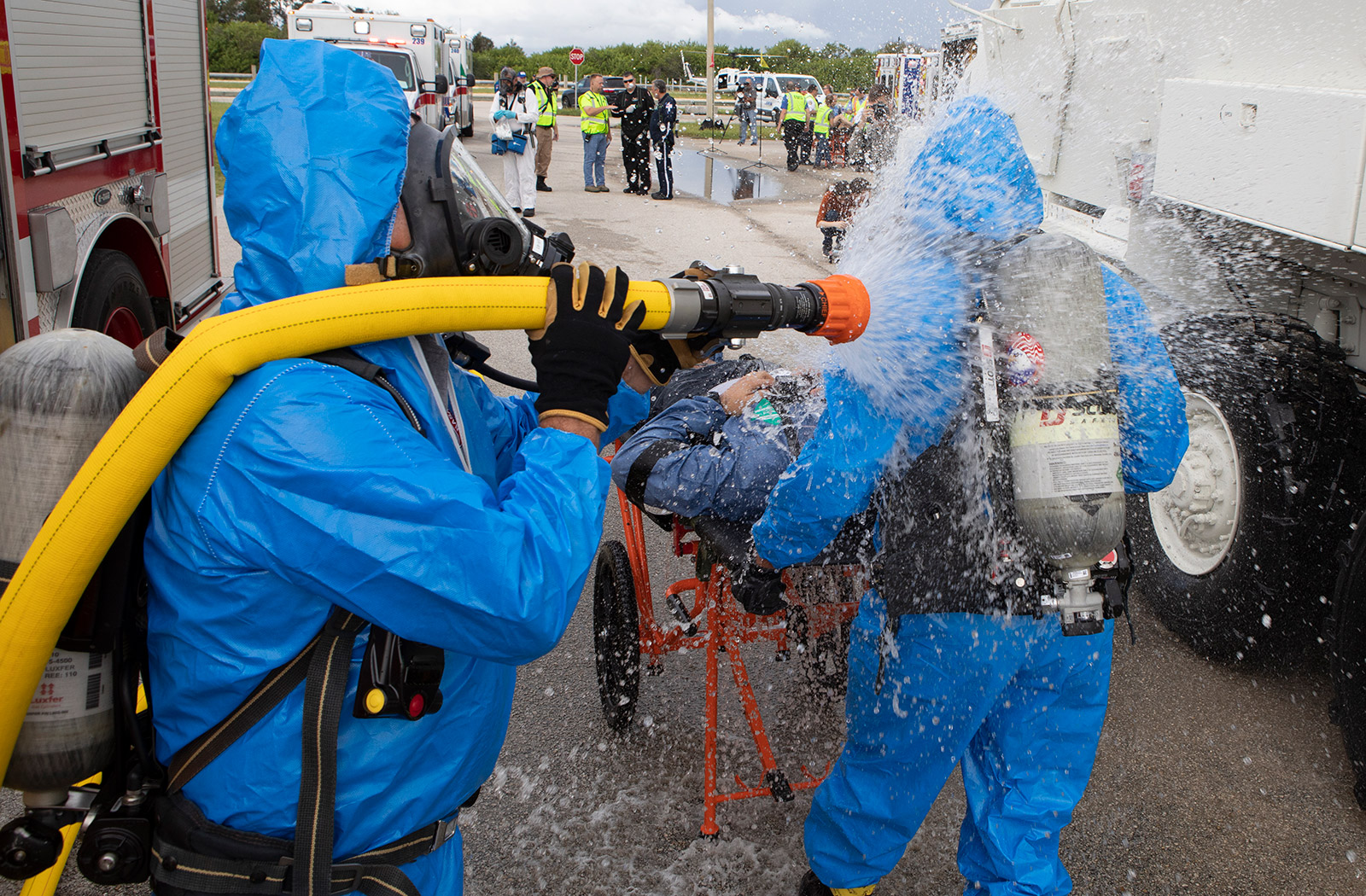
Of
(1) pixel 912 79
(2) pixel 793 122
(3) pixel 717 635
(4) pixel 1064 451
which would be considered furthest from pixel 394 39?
(4) pixel 1064 451

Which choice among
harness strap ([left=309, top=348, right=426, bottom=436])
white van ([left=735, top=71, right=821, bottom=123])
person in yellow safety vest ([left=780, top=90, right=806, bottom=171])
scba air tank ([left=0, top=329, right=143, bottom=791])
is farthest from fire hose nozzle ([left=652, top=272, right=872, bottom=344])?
white van ([left=735, top=71, right=821, bottom=123])

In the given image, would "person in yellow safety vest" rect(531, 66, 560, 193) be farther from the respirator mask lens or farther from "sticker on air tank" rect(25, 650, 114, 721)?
"sticker on air tank" rect(25, 650, 114, 721)

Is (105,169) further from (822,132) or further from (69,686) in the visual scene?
(822,132)

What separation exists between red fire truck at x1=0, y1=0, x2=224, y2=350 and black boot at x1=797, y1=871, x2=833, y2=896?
3214 millimetres

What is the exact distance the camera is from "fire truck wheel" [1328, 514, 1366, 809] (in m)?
2.79

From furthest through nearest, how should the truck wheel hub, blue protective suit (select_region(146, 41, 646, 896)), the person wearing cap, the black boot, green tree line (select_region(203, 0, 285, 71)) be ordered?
green tree line (select_region(203, 0, 285, 71))
the person wearing cap
the truck wheel hub
the black boot
blue protective suit (select_region(146, 41, 646, 896))

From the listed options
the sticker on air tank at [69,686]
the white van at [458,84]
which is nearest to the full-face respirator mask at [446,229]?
the sticker on air tank at [69,686]

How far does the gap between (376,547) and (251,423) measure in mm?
254

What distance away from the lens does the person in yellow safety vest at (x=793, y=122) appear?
66.2 feet

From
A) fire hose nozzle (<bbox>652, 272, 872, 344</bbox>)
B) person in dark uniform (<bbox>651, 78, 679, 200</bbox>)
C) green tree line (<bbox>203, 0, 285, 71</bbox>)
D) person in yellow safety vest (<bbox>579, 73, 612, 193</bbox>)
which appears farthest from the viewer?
green tree line (<bbox>203, 0, 285, 71</bbox>)

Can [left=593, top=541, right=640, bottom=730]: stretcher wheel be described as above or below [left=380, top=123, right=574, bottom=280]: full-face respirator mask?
below

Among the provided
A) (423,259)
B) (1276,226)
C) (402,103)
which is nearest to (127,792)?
(423,259)

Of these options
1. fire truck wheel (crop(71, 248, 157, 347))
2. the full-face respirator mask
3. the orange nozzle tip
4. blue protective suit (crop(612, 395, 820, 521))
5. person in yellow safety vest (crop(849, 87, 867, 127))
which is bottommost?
blue protective suit (crop(612, 395, 820, 521))

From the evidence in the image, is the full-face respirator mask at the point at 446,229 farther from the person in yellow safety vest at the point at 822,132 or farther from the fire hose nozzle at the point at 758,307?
the person in yellow safety vest at the point at 822,132
